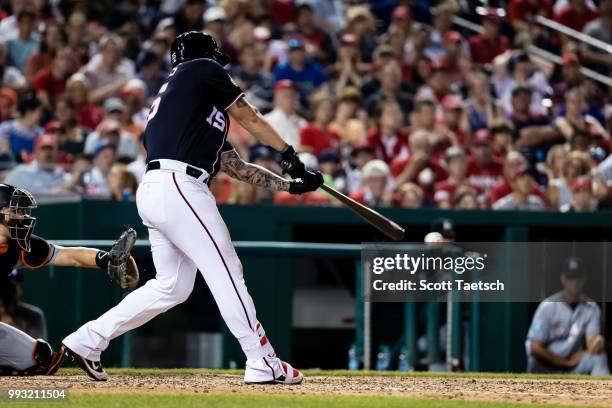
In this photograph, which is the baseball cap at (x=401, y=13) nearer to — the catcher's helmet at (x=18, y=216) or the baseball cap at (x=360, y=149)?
the baseball cap at (x=360, y=149)

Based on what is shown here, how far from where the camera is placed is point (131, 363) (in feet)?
31.6

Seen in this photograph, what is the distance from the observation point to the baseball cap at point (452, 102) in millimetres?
12977

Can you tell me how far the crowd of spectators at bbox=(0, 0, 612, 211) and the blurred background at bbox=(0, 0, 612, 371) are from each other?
0.02 m

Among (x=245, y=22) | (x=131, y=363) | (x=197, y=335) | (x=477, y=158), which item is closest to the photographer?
(x=131, y=363)

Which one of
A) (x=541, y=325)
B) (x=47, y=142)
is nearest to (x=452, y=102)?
(x=541, y=325)

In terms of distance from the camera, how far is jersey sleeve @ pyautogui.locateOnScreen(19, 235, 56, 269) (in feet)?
22.7

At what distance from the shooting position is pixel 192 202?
21.1 ft

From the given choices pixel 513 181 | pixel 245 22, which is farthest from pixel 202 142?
pixel 245 22

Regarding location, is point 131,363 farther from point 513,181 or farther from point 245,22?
point 245,22

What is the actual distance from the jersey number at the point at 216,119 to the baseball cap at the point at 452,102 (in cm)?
664

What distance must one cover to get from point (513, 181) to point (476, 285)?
1.81 metres

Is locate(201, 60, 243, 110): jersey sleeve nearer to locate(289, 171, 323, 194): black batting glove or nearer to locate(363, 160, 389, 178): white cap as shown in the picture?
locate(289, 171, 323, 194): black batting glove

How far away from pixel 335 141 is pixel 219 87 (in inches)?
228

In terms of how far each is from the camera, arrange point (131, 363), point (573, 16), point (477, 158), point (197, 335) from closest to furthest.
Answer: point (131, 363)
point (197, 335)
point (477, 158)
point (573, 16)
